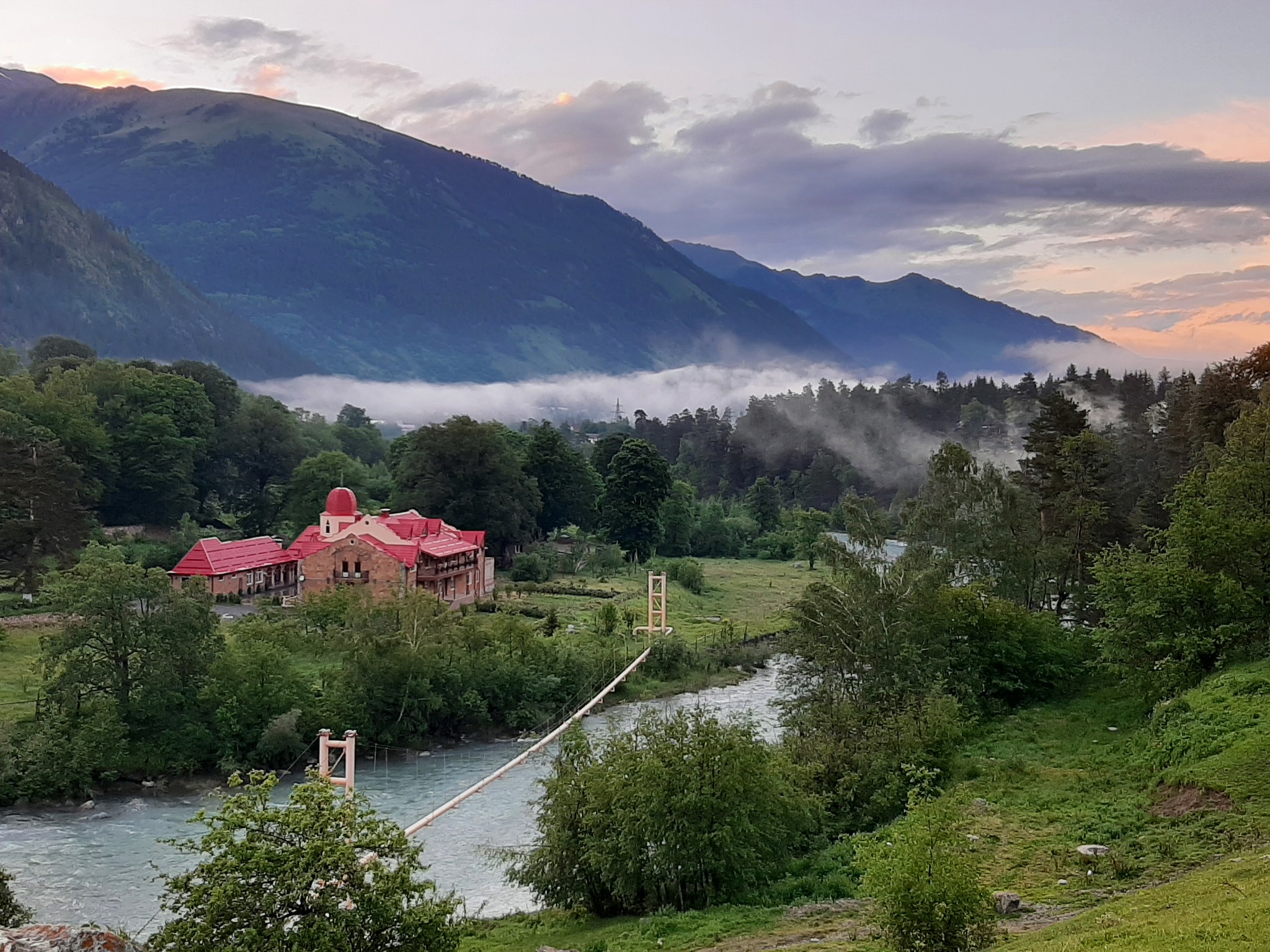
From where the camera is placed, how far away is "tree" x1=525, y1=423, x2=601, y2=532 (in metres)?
81.2

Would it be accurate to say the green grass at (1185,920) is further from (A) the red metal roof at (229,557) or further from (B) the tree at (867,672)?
(A) the red metal roof at (229,557)

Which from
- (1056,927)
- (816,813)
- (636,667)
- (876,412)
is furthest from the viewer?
(876,412)

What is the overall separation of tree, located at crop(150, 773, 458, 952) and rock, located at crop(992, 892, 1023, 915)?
8.42 meters

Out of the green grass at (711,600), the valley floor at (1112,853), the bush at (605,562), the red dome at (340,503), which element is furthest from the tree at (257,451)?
the valley floor at (1112,853)

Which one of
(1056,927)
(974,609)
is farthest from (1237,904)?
(974,609)

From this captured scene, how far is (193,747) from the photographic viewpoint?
3484cm

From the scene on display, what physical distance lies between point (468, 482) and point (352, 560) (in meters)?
17.5

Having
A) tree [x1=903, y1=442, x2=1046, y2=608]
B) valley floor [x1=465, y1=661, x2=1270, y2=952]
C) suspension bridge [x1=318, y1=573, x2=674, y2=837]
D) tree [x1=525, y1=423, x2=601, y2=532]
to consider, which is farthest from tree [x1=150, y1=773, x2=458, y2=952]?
tree [x1=525, y1=423, x2=601, y2=532]

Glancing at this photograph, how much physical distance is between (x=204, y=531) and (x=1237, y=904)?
66134mm

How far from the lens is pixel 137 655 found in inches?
1393

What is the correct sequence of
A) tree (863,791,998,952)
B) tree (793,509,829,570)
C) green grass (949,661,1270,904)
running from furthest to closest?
tree (793,509,829,570)
green grass (949,661,1270,904)
tree (863,791,998,952)

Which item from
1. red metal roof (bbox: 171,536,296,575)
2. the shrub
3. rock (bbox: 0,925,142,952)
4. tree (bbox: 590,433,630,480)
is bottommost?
the shrub

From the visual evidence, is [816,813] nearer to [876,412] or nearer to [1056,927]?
[1056,927]

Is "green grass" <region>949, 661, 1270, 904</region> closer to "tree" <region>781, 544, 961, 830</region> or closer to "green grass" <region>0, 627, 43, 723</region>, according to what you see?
"tree" <region>781, 544, 961, 830</region>
